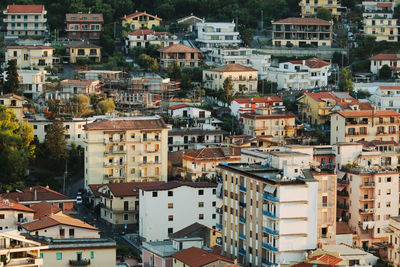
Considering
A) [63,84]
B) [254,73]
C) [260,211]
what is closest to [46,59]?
[63,84]

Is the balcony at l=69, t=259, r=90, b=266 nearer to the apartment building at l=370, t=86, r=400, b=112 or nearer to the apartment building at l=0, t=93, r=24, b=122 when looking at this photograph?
the apartment building at l=0, t=93, r=24, b=122

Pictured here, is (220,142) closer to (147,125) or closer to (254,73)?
(147,125)

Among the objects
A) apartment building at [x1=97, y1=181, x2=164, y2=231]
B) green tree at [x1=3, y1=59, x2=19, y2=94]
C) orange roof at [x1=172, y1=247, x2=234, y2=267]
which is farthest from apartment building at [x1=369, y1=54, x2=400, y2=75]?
orange roof at [x1=172, y1=247, x2=234, y2=267]

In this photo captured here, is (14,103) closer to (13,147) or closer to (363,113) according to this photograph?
(13,147)

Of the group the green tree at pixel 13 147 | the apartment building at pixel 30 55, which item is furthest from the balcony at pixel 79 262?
the apartment building at pixel 30 55

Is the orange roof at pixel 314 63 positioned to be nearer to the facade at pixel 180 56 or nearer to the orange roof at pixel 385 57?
the orange roof at pixel 385 57

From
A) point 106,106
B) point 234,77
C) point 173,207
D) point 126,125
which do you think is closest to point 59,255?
point 173,207
